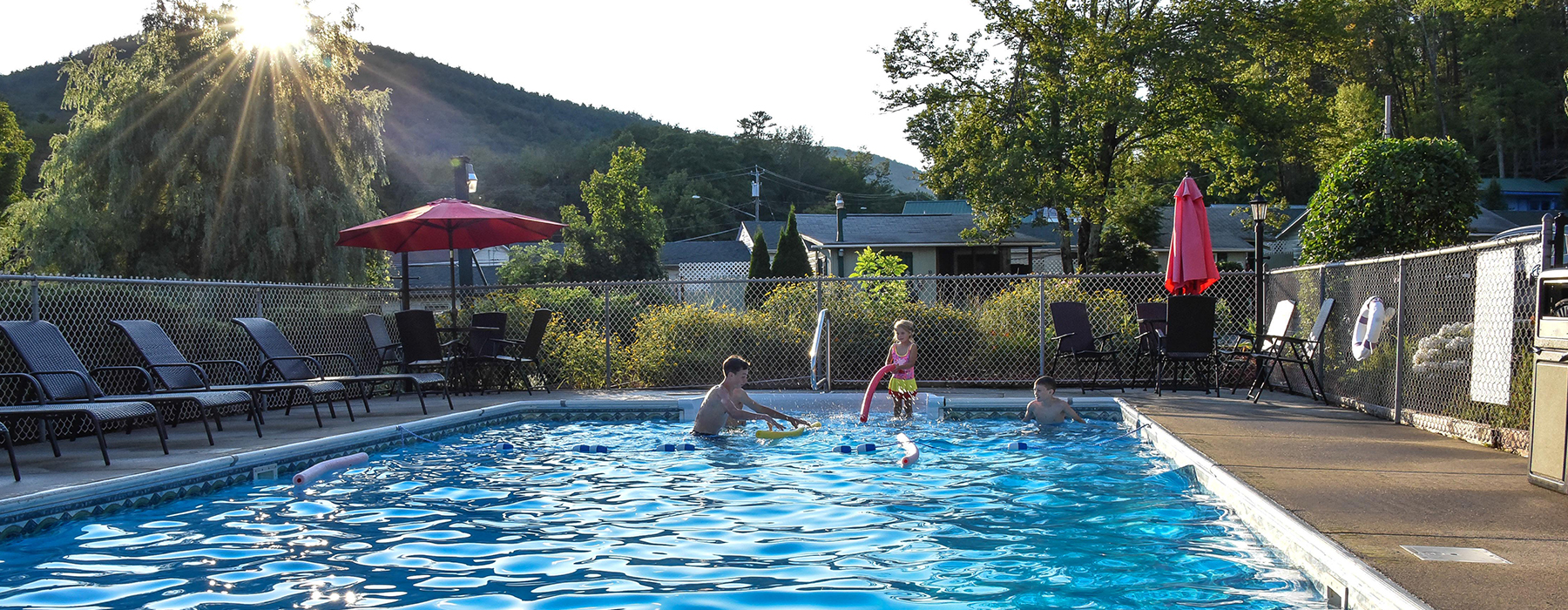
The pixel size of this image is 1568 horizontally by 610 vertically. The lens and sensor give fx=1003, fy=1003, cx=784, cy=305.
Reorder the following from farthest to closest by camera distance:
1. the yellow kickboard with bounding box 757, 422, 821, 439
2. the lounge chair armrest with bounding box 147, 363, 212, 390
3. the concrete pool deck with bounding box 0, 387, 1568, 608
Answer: the yellow kickboard with bounding box 757, 422, 821, 439 < the lounge chair armrest with bounding box 147, 363, 212, 390 < the concrete pool deck with bounding box 0, 387, 1568, 608

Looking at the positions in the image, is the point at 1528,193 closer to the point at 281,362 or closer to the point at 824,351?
the point at 824,351

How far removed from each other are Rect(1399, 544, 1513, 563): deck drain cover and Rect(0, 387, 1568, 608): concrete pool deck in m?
0.05

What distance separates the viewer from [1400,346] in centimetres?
758

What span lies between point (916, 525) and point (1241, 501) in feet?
5.20

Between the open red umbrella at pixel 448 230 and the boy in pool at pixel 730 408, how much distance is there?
345cm

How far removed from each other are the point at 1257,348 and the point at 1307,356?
36.1 inches

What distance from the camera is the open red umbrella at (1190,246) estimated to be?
1045cm

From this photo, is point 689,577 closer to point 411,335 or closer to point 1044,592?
point 1044,592

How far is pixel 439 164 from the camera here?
74438mm

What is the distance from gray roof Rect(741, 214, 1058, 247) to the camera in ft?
109

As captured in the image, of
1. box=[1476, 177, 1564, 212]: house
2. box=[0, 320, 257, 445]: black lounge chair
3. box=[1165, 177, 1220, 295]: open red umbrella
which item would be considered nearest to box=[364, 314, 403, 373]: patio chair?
box=[0, 320, 257, 445]: black lounge chair

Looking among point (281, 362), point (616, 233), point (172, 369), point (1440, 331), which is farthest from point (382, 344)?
point (616, 233)

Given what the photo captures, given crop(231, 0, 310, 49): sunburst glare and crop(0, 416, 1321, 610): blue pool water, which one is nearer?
crop(0, 416, 1321, 610): blue pool water

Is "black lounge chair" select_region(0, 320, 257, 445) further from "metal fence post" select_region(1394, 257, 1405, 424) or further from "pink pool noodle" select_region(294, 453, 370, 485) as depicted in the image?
"metal fence post" select_region(1394, 257, 1405, 424)
